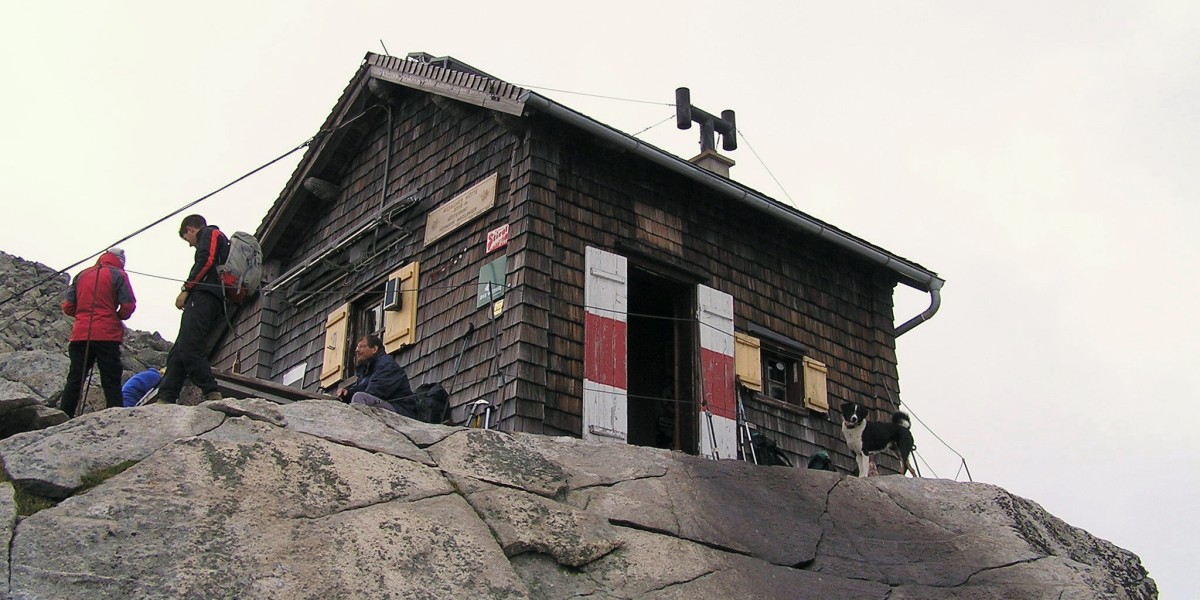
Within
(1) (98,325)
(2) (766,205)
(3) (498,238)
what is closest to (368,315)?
(3) (498,238)

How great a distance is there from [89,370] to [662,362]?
30.3ft

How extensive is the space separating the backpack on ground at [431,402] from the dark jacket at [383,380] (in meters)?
0.17

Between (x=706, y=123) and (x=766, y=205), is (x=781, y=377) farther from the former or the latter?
(x=706, y=123)

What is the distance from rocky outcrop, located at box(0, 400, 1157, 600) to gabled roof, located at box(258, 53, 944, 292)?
4255 mm

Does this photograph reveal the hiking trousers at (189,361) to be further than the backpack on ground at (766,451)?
No

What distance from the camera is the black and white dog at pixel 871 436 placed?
14352 mm

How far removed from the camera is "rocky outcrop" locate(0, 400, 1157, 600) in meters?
7.95

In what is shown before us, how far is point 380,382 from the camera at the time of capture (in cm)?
1155

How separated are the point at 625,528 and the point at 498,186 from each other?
17.9 feet

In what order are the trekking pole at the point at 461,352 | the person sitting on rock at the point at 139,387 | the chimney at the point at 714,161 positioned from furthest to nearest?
the chimney at the point at 714,161, the trekking pole at the point at 461,352, the person sitting on rock at the point at 139,387

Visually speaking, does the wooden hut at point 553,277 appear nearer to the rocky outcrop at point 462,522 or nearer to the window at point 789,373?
the window at point 789,373

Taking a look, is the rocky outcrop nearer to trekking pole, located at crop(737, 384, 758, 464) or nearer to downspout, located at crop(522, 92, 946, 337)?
trekking pole, located at crop(737, 384, 758, 464)

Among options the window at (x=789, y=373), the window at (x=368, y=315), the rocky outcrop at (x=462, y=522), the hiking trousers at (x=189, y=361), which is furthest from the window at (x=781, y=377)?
the hiking trousers at (x=189, y=361)

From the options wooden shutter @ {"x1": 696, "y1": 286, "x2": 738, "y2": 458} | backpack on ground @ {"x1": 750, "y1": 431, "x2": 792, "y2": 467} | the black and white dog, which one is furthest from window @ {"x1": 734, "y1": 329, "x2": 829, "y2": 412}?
backpack on ground @ {"x1": 750, "y1": 431, "x2": 792, "y2": 467}
